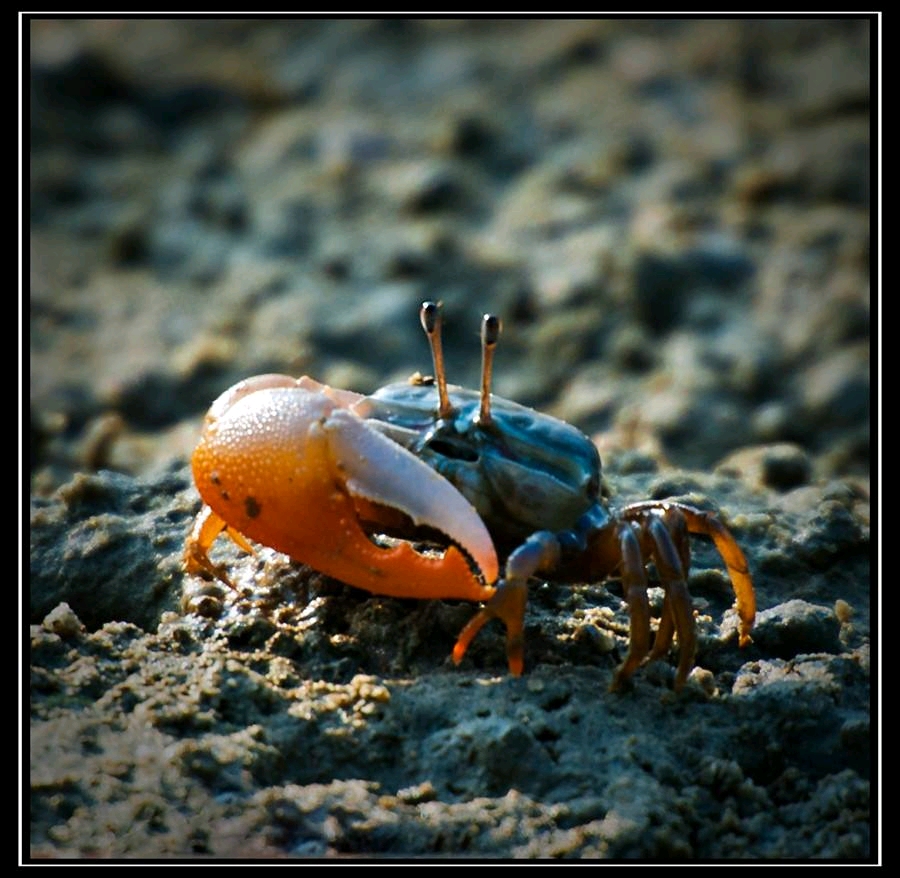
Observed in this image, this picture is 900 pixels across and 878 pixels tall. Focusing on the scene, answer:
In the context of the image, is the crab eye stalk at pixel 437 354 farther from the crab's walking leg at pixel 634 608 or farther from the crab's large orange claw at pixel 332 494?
the crab's walking leg at pixel 634 608

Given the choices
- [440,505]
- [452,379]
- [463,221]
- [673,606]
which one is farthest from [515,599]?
[463,221]

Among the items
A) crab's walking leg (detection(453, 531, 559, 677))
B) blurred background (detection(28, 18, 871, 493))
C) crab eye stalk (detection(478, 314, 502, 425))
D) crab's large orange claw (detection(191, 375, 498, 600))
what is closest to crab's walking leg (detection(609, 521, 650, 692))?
crab's walking leg (detection(453, 531, 559, 677))

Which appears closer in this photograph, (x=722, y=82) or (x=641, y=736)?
(x=641, y=736)

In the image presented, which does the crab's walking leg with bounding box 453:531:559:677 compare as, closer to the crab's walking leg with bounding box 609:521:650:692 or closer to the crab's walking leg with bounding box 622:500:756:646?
the crab's walking leg with bounding box 609:521:650:692

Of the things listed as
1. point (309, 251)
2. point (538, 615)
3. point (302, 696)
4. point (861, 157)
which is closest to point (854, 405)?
point (861, 157)

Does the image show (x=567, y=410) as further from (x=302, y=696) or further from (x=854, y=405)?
(x=302, y=696)

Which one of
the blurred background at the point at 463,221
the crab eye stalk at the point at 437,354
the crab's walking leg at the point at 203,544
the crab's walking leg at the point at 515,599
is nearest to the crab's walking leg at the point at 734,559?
the crab's walking leg at the point at 515,599

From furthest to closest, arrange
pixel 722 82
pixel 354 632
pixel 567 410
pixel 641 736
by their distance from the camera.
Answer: pixel 722 82, pixel 567 410, pixel 354 632, pixel 641 736
